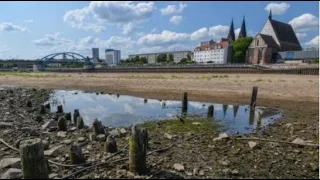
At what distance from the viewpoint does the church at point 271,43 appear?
112125 mm

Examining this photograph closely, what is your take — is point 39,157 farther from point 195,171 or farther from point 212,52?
point 212,52

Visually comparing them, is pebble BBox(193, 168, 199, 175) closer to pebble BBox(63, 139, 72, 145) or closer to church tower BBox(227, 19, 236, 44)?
pebble BBox(63, 139, 72, 145)

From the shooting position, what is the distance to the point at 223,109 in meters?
20.0

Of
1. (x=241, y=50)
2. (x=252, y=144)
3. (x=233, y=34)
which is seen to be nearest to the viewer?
(x=252, y=144)

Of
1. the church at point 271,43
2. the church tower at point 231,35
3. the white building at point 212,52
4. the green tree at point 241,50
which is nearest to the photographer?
the church at point 271,43

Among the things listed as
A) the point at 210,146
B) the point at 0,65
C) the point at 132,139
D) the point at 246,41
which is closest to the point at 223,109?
the point at 210,146

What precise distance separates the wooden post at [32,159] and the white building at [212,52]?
473ft

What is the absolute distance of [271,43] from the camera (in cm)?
11531

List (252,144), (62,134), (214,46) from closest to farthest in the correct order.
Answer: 1. (252,144)
2. (62,134)
3. (214,46)

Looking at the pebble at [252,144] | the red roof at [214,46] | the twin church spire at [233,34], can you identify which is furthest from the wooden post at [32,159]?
the red roof at [214,46]

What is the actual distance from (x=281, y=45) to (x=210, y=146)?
4906 inches

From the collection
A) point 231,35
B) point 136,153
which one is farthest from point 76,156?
point 231,35

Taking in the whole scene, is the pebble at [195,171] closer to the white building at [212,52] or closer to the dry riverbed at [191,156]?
the dry riverbed at [191,156]

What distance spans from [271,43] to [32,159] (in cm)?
12247
